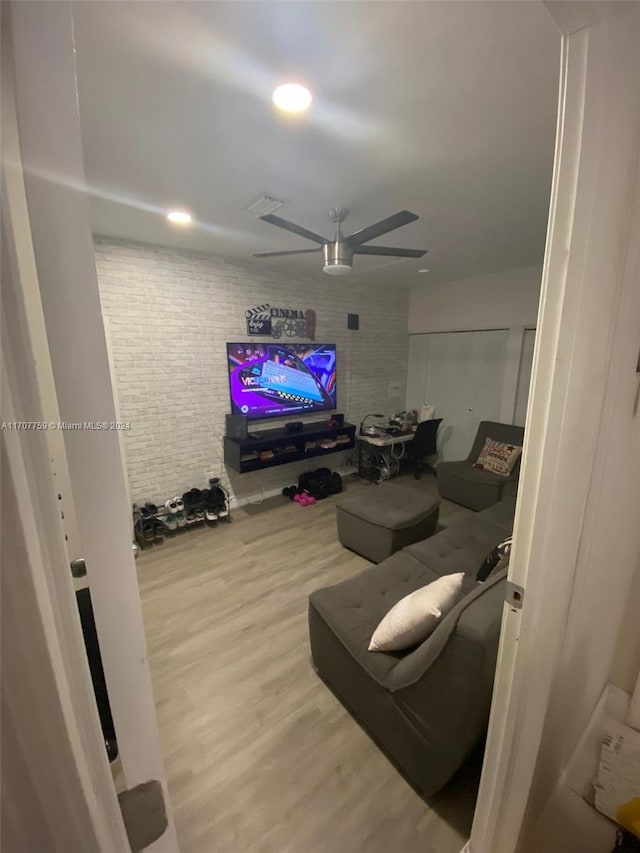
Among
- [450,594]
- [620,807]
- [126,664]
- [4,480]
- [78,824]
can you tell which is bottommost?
[620,807]

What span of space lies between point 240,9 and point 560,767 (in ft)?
8.60

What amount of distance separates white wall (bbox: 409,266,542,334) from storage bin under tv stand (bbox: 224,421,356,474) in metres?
1.93

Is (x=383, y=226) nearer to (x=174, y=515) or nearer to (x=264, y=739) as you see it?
(x=264, y=739)

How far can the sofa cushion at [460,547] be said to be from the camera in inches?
78.2

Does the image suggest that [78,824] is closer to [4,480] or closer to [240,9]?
[4,480]

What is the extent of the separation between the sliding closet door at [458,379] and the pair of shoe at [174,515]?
3.44 meters

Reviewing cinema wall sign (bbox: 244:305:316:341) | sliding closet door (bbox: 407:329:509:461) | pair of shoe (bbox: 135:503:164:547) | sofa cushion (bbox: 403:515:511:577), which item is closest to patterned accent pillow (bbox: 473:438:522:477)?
sliding closet door (bbox: 407:329:509:461)

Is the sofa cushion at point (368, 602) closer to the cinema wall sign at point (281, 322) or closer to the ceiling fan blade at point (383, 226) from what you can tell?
the ceiling fan blade at point (383, 226)

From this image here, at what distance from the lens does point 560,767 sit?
122 centimetres

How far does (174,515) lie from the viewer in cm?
313

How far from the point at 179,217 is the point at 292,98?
1.33 m

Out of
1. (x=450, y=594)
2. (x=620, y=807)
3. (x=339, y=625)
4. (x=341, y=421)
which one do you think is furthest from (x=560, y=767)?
(x=341, y=421)

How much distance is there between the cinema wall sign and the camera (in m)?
3.50

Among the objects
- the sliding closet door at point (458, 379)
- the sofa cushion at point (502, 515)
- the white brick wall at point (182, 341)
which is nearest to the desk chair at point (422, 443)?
the sliding closet door at point (458, 379)
